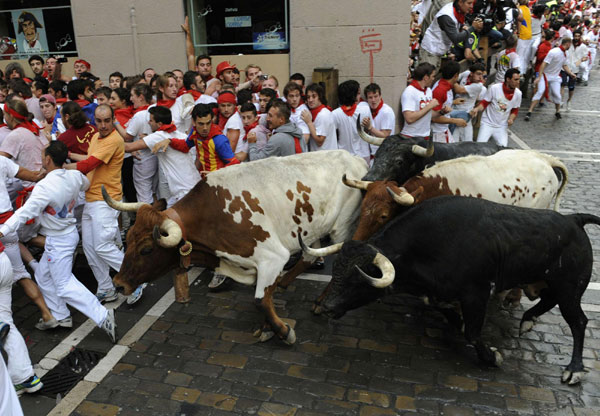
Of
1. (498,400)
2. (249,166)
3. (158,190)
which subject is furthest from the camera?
(158,190)

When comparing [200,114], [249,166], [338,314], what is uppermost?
[200,114]

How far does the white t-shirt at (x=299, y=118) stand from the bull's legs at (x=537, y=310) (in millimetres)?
3950

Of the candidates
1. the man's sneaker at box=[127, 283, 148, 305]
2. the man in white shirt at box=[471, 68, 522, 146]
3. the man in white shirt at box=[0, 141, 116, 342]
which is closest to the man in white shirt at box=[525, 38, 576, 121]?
the man in white shirt at box=[471, 68, 522, 146]

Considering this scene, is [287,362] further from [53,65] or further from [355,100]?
[53,65]

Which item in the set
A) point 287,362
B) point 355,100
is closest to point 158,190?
point 355,100

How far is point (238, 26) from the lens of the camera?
1154 centimetres

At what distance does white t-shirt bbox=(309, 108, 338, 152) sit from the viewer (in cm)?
734

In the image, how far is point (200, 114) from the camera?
5773 millimetres

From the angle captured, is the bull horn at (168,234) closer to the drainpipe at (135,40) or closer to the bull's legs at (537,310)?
the bull's legs at (537,310)

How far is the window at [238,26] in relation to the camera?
11.1 meters

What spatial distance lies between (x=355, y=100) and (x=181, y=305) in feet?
13.7

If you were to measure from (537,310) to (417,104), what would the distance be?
14.0 ft

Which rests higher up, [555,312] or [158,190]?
[158,190]

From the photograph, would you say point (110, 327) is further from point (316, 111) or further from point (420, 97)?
point (420, 97)
